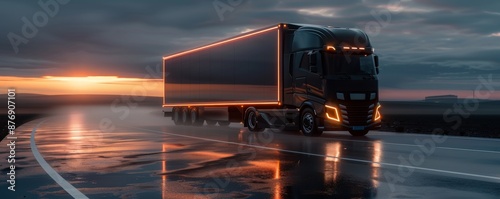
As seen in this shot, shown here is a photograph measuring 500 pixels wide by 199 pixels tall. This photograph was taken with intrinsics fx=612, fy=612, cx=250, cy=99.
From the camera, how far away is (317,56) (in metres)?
20.7

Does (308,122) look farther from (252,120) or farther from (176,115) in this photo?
(176,115)

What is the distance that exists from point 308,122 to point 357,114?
5.85 feet

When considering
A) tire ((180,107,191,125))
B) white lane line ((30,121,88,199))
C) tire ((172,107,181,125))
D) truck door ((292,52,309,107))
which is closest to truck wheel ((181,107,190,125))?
tire ((180,107,191,125))

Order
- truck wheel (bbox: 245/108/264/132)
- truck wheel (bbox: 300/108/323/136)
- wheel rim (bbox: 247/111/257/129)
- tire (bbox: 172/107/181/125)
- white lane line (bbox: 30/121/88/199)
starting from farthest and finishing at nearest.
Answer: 1. tire (bbox: 172/107/181/125)
2. wheel rim (bbox: 247/111/257/129)
3. truck wheel (bbox: 245/108/264/132)
4. truck wheel (bbox: 300/108/323/136)
5. white lane line (bbox: 30/121/88/199)

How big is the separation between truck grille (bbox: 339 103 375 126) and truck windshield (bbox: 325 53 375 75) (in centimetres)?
116

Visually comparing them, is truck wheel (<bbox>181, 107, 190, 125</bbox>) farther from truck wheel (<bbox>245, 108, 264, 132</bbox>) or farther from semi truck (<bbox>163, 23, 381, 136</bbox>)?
truck wheel (<bbox>245, 108, 264, 132</bbox>)

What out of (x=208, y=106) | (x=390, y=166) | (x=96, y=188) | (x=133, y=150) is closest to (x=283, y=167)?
(x=390, y=166)

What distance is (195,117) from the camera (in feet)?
104

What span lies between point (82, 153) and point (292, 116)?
9.61m

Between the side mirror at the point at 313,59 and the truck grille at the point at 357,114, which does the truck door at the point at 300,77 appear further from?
the truck grille at the point at 357,114

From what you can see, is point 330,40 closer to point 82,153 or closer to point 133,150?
point 133,150

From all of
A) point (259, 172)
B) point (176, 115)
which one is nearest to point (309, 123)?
point (259, 172)

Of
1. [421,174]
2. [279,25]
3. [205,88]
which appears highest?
[279,25]

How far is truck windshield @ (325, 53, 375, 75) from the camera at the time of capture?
20766 millimetres
